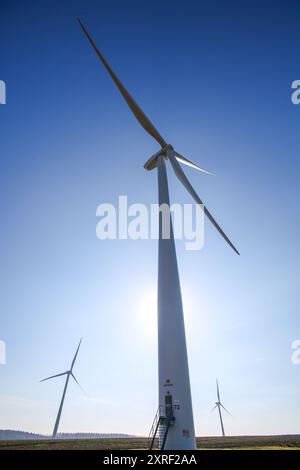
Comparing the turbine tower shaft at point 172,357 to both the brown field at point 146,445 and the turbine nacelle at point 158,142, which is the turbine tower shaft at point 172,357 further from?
the brown field at point 146,445

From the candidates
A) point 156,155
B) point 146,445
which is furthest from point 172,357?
point 146,445

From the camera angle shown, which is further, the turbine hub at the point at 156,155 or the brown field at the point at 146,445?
the brown field at the point at 146,445

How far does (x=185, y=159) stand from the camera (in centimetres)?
4372

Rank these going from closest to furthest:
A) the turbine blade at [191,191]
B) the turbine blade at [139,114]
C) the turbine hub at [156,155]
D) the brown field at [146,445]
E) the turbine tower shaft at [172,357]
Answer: the turbine tower shaft at [172,357], the turbine blade at [191,191], the turbine blade at [139,114], the turbine hub at [156,155], the brown field at [146,445]

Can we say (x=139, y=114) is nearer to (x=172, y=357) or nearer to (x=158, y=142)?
(x=158, y=142)

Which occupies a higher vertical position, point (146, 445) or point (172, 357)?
point (172, 357)

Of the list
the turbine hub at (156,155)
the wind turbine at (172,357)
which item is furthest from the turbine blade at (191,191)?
the turbine hub at (156,155)

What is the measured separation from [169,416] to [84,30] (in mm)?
37751

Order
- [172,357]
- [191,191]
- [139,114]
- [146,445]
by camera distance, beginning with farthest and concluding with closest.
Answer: [146,445] → [139,114] → [191,191] → [172,357]

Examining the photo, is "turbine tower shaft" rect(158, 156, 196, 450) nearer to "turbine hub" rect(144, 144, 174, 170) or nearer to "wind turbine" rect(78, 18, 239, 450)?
"wind turbine" rect(78, 18, 239, 450)

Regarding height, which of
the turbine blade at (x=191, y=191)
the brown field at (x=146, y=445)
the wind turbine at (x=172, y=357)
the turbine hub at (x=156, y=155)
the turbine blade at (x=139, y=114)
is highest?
the turbine blade at (x=139, y=114)

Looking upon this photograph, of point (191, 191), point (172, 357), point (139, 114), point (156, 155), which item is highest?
point (139, 114)
